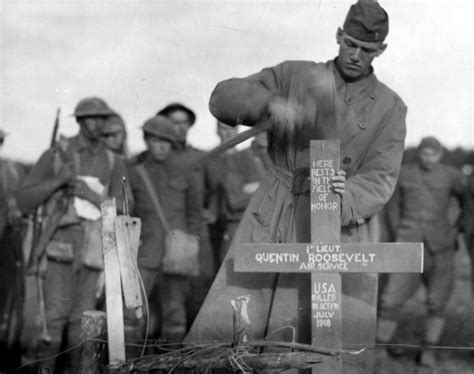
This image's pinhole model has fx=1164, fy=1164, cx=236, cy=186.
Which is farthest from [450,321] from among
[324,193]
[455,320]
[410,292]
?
[324,193]

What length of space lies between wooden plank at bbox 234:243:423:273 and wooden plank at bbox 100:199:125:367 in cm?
66

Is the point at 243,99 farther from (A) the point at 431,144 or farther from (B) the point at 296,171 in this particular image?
(A) the point at 431,144

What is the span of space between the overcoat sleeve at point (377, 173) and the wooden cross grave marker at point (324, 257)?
0.43ft

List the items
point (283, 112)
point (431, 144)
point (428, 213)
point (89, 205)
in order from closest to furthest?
point (283, 112)
point (89, 205)
point (431, 144)
point (428, 213)

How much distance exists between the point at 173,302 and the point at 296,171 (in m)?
2.12

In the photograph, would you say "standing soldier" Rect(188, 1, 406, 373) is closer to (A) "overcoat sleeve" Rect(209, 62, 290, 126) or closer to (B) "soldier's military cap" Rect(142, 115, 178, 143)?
(A) "overcoat sleeve" Rect(209, 62, 290, 126)

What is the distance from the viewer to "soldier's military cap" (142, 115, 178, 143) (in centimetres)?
833

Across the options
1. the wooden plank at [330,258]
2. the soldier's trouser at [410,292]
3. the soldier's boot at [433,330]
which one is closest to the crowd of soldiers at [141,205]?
the soldier's trouser at [410,292]

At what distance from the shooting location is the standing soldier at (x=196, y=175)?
826cm

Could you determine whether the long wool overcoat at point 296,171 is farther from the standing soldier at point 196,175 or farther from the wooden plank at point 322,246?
the standing soldier at point 196,175

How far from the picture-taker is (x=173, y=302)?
828cm

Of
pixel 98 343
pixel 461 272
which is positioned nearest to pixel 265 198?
pixel 98 343

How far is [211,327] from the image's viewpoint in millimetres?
6578

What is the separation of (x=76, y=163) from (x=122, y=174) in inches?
14.2
